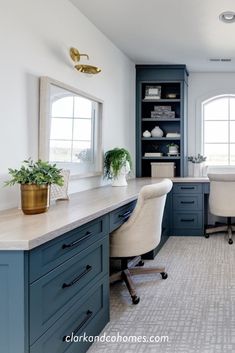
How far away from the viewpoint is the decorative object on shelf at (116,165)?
380 centimetres

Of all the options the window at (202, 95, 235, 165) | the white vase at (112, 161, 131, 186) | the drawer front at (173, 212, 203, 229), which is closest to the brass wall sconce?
the white vase at (112, 161, 131, 186)

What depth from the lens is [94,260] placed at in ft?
7.02

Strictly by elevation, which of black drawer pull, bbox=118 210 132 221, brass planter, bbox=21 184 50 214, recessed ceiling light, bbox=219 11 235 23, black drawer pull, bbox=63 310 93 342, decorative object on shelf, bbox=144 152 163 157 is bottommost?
black drawer pull, bbox=63 310 93 342

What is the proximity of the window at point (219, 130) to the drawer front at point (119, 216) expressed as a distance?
312cm

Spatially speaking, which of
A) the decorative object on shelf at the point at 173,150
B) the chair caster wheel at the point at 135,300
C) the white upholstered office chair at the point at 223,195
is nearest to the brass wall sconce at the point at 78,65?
the chair caster wheel at the point at 135,300

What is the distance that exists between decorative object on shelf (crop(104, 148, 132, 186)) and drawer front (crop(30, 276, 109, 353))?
5.49 feet

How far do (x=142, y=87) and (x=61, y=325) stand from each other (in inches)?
168

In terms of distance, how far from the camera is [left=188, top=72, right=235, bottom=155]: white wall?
5637mm

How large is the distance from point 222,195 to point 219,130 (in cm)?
147

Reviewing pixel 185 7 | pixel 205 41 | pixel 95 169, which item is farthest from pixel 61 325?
pixel 205 41

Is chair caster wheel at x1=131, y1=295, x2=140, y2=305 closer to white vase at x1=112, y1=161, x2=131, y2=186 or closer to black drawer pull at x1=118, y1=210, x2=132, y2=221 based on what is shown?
black drawer pull at x1=118, y1=210, x2=132, y2=221

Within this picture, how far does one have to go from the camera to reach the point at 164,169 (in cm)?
531

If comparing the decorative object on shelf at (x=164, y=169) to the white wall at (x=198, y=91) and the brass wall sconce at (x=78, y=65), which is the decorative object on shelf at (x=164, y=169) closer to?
the white wall at (x=198, y=91)

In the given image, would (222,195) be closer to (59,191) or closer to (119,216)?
(119,216)
